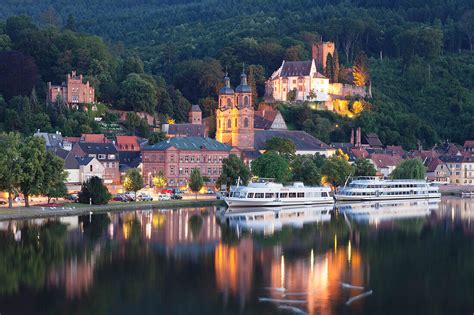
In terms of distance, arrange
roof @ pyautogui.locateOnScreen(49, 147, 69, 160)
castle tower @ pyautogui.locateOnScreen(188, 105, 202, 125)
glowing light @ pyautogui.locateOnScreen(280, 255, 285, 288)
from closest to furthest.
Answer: glowing light @ pyautogui.locateOnScreen(280, 255, 285, 288) → roof @ pyautogui.locateOnScreen(49, 147, 69, 160) → castle tower @ pyautogui.locateOnScreen(188, 105, 202, 125)

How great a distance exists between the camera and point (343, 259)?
140ft

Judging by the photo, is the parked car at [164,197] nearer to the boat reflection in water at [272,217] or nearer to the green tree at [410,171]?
the boat reflection in water at [272,217]

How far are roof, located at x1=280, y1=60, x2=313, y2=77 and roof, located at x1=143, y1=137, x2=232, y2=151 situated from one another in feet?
97.9

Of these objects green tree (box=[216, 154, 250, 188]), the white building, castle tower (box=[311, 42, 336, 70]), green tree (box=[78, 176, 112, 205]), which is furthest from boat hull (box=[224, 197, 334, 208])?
castle tower (box=[311, 42, 336, 70])

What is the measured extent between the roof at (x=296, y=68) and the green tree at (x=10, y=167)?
5804cm

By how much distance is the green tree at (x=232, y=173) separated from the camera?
76.0 m

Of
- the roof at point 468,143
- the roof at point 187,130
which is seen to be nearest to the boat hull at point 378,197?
the roof at point 187,130

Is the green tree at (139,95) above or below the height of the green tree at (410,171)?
above

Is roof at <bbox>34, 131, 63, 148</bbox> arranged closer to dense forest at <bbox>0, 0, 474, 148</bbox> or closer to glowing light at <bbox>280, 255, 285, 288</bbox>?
dense forest at <bbox>0, 0, 474, 148</bbox>

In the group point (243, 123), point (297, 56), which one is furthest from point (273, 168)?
point (297, 56)

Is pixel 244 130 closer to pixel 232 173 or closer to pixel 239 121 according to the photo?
pixel 239 121

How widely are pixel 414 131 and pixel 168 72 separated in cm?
3589

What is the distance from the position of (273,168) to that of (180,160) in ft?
30.4

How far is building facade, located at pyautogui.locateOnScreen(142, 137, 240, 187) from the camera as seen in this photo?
8206 cm
